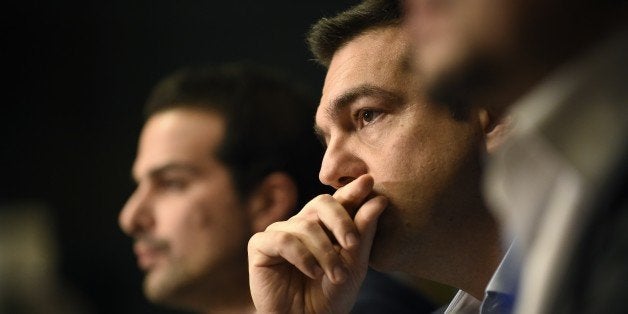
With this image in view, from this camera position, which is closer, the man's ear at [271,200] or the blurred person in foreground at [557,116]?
the blurred person in foreground at [557,116]

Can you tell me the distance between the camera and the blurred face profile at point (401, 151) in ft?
3.15

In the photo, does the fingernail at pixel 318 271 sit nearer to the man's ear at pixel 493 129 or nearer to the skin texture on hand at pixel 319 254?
the skin texture on hand at pixel 319 254

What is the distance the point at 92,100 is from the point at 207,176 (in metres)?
0.35

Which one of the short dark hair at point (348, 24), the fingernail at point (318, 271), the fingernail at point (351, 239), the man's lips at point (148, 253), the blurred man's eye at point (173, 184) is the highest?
the short dark hair at point (348, 24)

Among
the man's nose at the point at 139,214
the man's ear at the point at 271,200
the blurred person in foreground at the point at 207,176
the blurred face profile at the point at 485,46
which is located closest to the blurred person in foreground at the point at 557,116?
the blurred face profile at the point at 485,46

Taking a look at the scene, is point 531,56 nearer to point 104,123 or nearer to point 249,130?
point 249,130

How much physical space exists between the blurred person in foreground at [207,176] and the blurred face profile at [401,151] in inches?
11.3

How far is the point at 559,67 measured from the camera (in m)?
0.69

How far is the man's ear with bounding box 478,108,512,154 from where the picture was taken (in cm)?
90

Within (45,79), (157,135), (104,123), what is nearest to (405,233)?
(157,135)

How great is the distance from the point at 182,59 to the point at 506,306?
764mm

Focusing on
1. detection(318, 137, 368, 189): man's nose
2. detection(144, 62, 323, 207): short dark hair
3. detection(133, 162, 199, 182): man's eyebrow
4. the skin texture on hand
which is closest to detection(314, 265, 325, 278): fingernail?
the skin texture on hand

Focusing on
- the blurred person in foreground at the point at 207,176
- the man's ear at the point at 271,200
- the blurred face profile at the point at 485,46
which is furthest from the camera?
the blurred person in foreground at the point at 207,176

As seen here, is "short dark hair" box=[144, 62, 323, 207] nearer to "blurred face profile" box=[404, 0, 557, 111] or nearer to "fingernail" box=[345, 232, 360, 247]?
"fingernail" box=[345, 232, 360, 247]
